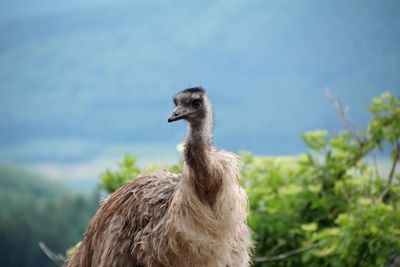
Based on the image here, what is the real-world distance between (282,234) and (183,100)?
4572mm

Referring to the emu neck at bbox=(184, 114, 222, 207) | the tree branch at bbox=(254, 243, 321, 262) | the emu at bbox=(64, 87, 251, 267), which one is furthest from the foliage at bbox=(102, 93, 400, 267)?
the emu neck at bbox=(184, 114, 222, 207)

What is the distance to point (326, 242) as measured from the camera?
27.9ft

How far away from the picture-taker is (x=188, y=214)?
503cm

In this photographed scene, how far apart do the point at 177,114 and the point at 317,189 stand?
4.52m

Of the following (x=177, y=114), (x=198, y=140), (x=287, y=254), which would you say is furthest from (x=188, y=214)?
(x=287, y=254)

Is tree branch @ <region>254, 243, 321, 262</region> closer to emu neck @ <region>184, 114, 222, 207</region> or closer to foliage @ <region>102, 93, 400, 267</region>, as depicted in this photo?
foliage @ <region>102, 93, 400, 267</region>

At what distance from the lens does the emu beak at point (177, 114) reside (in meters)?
4.74

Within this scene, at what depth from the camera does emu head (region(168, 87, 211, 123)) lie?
4848mm

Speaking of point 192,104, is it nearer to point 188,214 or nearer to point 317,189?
point 188,214

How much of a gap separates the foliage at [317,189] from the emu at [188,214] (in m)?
3.23

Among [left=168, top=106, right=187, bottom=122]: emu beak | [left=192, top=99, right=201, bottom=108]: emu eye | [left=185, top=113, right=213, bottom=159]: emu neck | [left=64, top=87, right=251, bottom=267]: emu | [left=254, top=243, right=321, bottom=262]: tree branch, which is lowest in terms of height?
[left=254, top=243, right=321, bottom=262]: tree branch

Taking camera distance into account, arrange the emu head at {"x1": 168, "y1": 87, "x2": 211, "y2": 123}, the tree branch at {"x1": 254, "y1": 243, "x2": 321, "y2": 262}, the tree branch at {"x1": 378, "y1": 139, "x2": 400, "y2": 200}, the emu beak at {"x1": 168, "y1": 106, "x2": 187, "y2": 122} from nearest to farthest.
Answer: the emu beak at {"x1": 168, "y1": 106, "x2": 187, "y2": 122} < the emu head at {"x1": 168, "y1": 87, "x2": 211, "y2": 123} < the tree branch at {"x1": 254, "y1": 243, "x2": 321, "y2": 262} < the tree branch at {"x1": 378, "y1": 139, "x2": 400, "y2": 200}

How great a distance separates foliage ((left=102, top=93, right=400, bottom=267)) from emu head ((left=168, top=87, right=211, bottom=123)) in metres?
3.82

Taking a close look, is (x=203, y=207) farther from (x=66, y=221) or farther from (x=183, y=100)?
(x=66, y=221)
